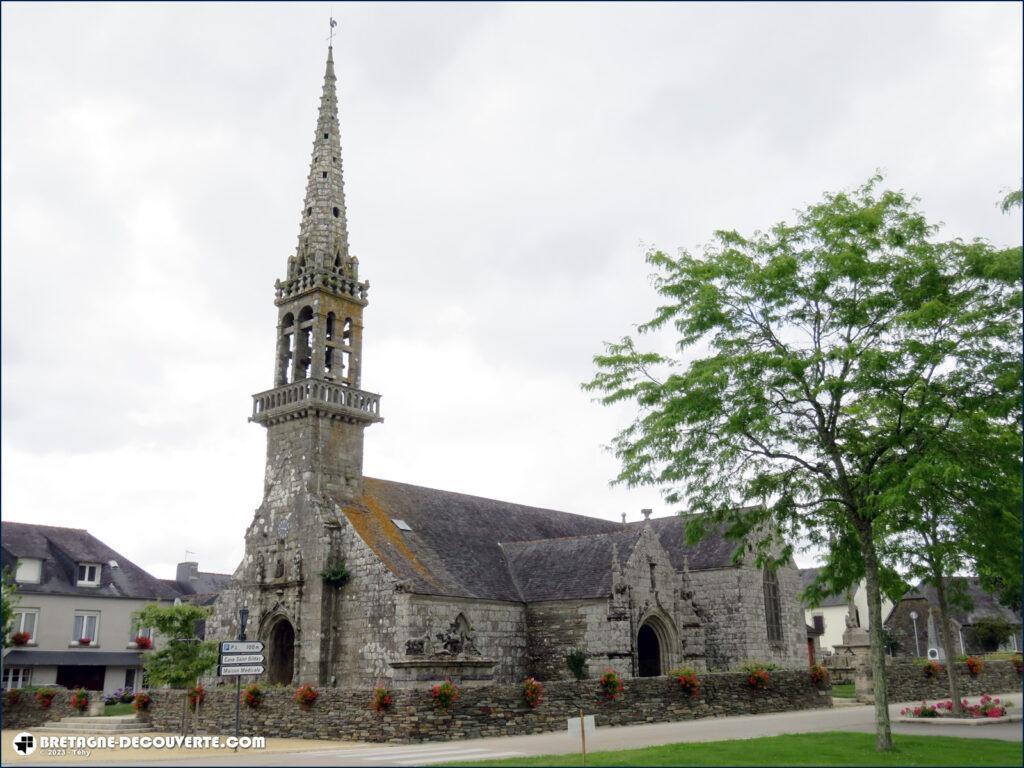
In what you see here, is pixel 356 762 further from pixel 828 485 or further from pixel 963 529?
pixel 963 529

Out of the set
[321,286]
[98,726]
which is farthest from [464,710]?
[321,286]

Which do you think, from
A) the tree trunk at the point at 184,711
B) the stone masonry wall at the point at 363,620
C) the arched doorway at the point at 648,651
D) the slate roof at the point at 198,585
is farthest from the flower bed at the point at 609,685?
the slate roof at the point at 198,585

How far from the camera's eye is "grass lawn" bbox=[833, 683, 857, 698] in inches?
1337

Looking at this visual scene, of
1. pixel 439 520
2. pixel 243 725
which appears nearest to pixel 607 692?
pixel 243 725

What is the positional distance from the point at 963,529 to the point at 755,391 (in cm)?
674

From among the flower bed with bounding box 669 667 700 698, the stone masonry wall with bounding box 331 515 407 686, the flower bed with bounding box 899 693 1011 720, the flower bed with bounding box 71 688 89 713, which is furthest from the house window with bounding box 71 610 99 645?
the flower bed with bounding box 899 693 1011 720

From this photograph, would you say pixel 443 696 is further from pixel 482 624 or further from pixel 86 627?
pixel 86 627

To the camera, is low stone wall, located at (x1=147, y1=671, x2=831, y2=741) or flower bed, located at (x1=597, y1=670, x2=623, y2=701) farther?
flower bed, located at (x1=597, y1=670, x2=623, y2=701)

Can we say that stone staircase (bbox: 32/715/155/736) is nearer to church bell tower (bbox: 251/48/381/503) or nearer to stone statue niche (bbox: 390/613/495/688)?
stone statue niche (bbox: 390/613/495/688)

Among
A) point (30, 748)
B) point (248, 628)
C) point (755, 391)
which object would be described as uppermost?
point (755, 391)

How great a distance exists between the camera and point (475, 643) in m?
30.2

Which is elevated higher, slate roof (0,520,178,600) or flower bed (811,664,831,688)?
slate roof (0,520,178,600)

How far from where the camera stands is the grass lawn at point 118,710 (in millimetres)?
30103

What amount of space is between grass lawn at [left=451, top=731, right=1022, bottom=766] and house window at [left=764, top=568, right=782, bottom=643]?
1985 cm
